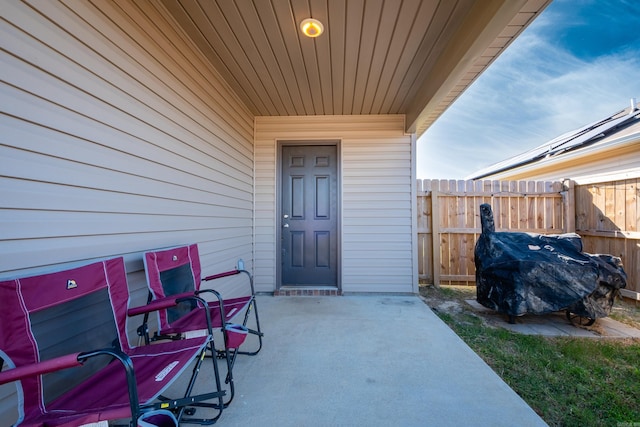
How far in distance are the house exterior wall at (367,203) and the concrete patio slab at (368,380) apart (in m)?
1.03

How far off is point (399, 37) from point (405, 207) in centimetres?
222

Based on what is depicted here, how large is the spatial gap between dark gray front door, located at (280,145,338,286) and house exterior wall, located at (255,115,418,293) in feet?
0.47

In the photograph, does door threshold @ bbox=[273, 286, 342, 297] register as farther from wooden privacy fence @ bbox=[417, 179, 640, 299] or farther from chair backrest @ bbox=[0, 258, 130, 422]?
chair backrest @ bbox=[0, 258, 130, 422]

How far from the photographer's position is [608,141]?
450 centimetres

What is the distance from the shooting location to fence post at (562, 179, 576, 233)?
420 cm

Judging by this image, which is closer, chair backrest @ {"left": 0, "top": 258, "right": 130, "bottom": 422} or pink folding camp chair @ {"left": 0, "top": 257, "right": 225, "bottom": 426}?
pink folding camp chair @ {"left": 0, "top": 257, "right": 225, "bottom": 426}

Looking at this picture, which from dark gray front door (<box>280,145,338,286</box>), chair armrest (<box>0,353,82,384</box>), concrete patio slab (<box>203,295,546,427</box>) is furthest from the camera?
dark gray front door (<box>280,145,338,286</box>)

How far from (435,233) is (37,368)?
4391 millimetres

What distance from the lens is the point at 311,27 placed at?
207 centimetres

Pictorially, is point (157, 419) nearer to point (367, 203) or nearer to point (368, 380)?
point (368, 380)

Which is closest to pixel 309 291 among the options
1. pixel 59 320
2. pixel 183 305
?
pixel 183 305

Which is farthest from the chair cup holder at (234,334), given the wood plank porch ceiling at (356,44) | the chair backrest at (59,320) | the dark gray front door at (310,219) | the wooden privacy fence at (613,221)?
the wooden privacy fence at (613,221)

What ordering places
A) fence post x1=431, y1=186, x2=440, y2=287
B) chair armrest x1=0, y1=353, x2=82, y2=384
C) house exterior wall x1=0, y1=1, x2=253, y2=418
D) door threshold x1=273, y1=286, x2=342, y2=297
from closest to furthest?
1. chair armrest x1=0, y1=353, x2=82, y2=384
2. house exterior wall x1=0, y1=1, x2=253, y2=418
3. door threshold x1=273, y1=286, x2=342, y2=297
4. fence post x1=431, y1=186, x2=440, y2=287

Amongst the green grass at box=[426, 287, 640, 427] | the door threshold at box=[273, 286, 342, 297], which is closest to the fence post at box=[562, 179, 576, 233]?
the green grass at box=[426, 287, 640, 427]
